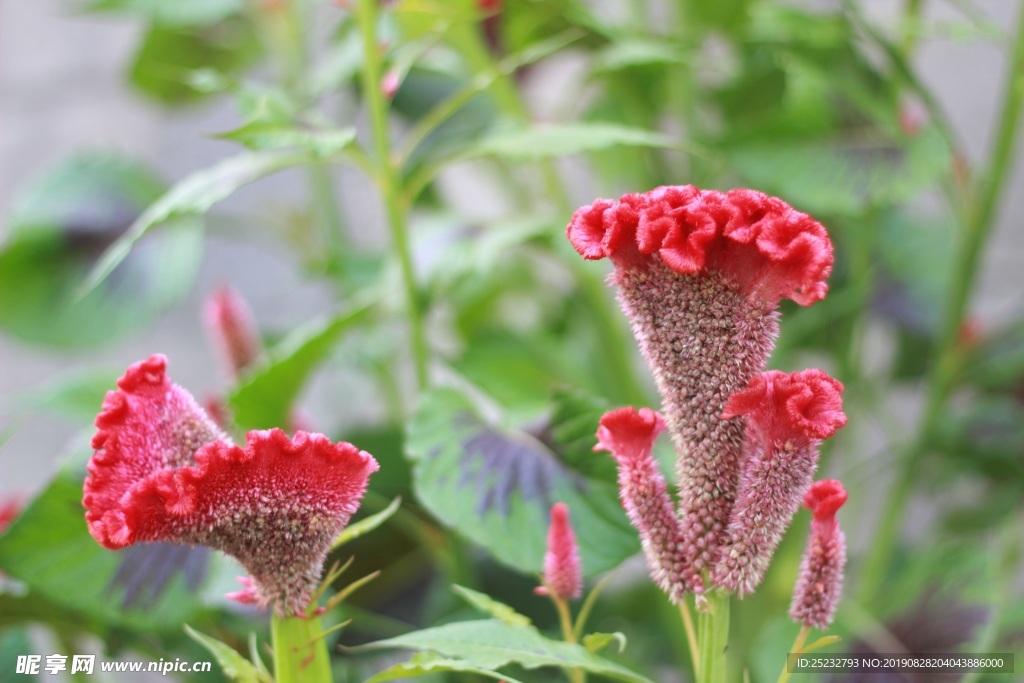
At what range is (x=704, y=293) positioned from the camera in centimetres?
29

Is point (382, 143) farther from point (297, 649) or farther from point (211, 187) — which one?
point (297, 649)

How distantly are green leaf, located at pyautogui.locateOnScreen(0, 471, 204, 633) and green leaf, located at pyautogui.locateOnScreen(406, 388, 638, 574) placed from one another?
150 millimetres

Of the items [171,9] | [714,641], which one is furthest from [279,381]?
[171,9]

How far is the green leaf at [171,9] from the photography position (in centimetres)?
79

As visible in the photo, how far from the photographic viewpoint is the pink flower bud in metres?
0.34

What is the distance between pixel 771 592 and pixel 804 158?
0.34 m

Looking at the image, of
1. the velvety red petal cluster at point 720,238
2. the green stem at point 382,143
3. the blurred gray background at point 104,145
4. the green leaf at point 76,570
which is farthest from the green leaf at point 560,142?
the blurred gray background at point 104,145

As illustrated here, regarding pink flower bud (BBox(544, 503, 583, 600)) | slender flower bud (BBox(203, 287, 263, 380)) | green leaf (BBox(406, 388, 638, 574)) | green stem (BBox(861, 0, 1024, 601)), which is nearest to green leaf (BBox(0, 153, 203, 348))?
slender flower bud (BBox(203, 287, 263, 380))

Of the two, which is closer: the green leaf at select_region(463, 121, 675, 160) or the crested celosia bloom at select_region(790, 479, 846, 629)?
the crested celosia bloom at select_region(790, 479, 846, 629)

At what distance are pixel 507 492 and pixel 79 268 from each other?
0.50 m

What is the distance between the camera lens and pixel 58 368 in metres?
1.37

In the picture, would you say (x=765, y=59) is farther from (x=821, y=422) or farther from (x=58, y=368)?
(x=58, y=368)

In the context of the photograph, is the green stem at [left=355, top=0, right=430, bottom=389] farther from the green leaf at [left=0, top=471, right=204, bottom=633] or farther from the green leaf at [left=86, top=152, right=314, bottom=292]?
the green leaf at [left=0, top=471, right=204, bottom=633]

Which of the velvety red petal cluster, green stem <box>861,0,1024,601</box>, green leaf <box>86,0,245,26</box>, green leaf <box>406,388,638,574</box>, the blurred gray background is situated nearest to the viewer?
the velvety red petal cluster
